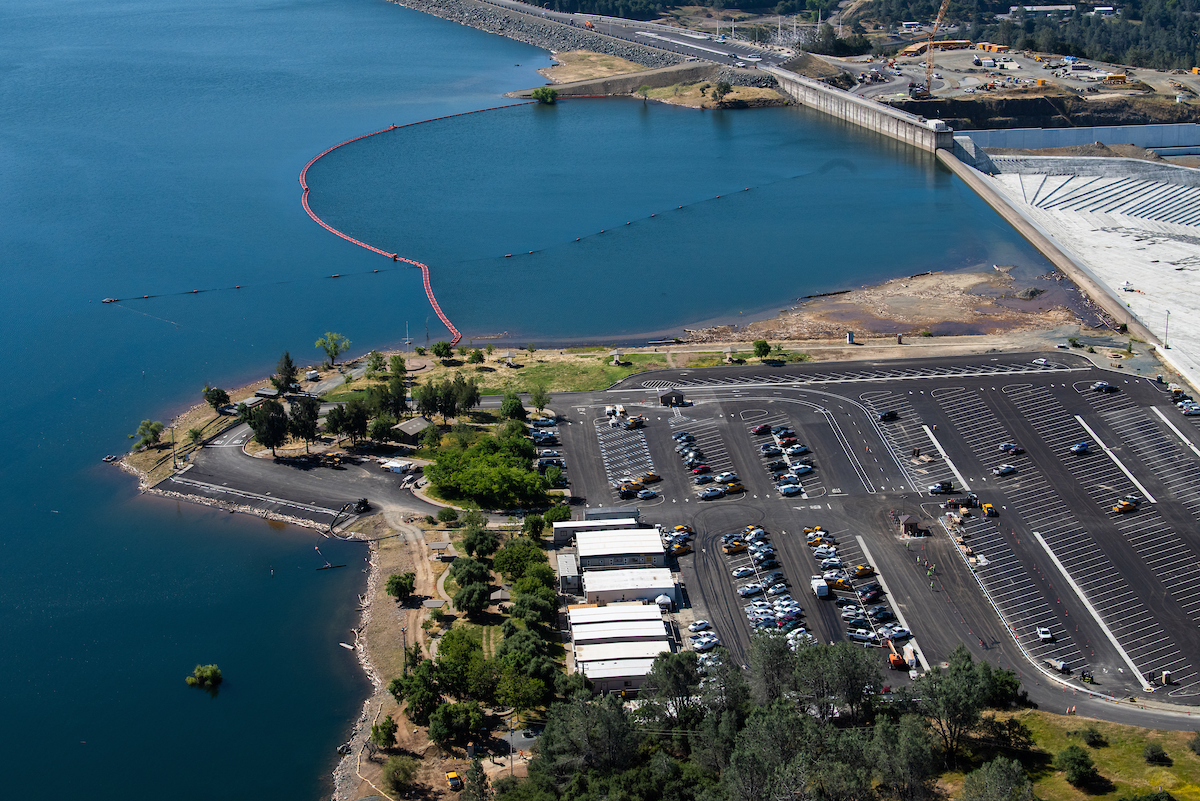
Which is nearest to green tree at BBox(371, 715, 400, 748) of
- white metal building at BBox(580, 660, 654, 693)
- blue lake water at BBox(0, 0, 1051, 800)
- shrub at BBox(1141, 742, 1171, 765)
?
blue lake water at BBox(0, 0, 1051, 800)

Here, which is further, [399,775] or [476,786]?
[399,775]

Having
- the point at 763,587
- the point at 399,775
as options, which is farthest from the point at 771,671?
the point at 399,775

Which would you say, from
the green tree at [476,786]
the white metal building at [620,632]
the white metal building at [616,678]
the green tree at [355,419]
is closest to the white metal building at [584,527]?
the white metal building at [620,632]

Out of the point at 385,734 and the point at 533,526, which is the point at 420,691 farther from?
the point at 533,526

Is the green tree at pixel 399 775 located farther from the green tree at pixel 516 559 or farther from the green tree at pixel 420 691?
the green tree at pixel 516 559

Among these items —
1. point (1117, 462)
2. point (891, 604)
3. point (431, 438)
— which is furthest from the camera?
point (431, 438)

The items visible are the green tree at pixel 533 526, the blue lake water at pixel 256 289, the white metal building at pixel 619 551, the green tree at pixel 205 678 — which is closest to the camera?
the blue lake water at pixel 256 289

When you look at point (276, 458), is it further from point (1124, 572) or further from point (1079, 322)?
point (1079, 322)
